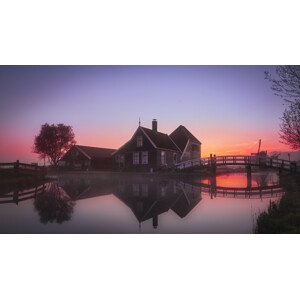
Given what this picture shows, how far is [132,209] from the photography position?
32.3 feet

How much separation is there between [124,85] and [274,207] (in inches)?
227

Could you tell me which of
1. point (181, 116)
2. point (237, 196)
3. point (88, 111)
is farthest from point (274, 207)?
point (88, 111)

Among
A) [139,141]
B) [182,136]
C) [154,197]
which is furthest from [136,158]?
[154,197]

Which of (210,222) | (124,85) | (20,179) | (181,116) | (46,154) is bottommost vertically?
(210,222)

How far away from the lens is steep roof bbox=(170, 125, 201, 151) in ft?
35.7

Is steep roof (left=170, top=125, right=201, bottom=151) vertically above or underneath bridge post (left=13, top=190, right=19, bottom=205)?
above

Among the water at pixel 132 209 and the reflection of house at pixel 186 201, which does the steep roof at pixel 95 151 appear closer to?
the water at pixel 132 209

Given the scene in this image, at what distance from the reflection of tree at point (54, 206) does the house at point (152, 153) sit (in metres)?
3.01

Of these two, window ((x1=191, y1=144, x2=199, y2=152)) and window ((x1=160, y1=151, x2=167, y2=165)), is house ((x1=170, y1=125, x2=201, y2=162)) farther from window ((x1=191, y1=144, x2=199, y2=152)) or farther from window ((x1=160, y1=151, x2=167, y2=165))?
window ((x1=160, y1=151, x2=167, y2=165))

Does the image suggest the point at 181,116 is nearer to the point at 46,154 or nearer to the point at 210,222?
the point at 210,222

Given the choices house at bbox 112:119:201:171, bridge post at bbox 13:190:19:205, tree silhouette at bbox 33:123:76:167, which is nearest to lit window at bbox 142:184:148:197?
house at bbox 112:119:201:171

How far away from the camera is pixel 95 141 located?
428 inches

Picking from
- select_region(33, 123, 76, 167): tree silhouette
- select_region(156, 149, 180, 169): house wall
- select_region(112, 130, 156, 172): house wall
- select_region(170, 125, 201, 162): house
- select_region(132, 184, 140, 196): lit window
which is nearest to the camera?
select_region(33, 123, 76, 167): tree silhouette

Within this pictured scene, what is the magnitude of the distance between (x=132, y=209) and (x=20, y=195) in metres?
4.83
